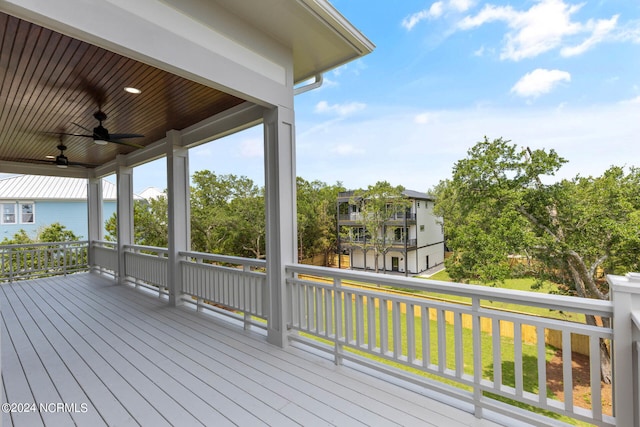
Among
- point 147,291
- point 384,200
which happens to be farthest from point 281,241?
point 384,200

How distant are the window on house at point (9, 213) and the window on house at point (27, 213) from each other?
233 millimetres

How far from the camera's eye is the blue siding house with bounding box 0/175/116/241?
12258 millimetres

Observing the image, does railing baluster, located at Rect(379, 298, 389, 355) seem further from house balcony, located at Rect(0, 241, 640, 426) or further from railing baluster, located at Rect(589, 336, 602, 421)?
railing baluster, located at Rect(589, 336, 602, 421)

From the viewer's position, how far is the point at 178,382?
242 cm

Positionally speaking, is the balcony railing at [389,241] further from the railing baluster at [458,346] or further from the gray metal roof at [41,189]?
the railing baluster at [458,346]

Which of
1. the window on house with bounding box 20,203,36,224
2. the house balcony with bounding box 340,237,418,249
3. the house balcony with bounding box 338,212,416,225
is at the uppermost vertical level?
the window on house with bounding box 20,203,36,224

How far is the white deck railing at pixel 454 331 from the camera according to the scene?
164 cm

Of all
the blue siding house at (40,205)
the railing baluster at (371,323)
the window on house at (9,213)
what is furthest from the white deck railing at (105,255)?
the window on house at (9,213)

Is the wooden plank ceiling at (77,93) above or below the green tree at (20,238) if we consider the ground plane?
above

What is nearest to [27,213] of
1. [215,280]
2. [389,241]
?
[215,280]

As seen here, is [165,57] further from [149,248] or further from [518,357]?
[149,248]

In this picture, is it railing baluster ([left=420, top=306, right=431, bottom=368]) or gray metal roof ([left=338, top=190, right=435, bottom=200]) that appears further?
gray metal roof ([left=338, top=190, right=435, bottom=200])

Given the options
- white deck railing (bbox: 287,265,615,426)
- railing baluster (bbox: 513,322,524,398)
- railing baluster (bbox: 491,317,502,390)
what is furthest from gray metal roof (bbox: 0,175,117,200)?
railing baluster (bbox: 513,322,524,398)

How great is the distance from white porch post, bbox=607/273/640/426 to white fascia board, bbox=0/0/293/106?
282 cm
